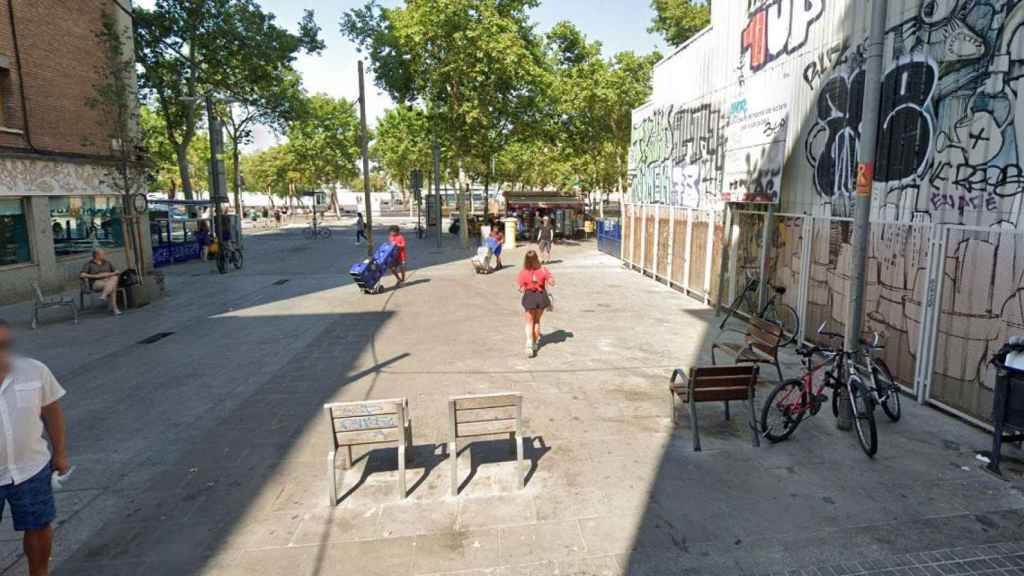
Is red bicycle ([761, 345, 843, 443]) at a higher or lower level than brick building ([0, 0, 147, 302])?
lower

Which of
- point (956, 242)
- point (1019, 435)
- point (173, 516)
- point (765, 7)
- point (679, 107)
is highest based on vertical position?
point (765, 7)

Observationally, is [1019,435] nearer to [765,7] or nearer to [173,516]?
[173,516]

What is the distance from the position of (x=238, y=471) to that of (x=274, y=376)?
315 centimetres

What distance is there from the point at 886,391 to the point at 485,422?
4623 millimetres

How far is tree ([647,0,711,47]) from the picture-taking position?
38938 millimetres

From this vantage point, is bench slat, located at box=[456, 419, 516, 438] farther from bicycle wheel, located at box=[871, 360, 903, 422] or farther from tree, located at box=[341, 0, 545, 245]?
tree, located at box=[341, 0, 545, 245]

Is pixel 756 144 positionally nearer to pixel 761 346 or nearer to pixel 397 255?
pixel 761 346

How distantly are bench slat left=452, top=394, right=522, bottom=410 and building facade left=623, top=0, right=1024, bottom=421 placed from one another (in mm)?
4286

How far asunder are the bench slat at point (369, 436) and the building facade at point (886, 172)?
5.32 meters

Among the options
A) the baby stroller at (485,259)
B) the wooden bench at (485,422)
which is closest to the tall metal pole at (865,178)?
the wooden bench at (485,422)

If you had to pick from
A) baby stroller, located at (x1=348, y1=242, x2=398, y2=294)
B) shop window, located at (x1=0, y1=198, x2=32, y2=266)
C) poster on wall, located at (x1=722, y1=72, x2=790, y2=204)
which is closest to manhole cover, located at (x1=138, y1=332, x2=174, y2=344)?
baby stroller, located at (x1=348, y1=242, x2=398, y2=294)

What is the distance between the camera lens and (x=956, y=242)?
669 cm

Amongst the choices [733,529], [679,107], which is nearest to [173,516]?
[733,529]

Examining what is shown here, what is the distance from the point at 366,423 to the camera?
5.04m
